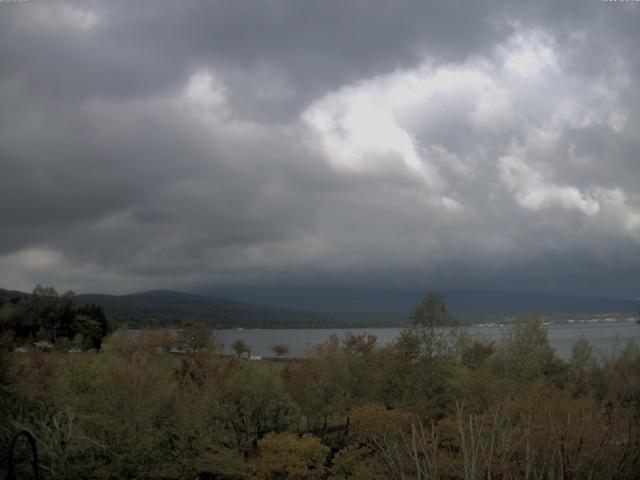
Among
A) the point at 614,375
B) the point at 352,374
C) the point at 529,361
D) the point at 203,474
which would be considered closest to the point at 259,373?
the point at 203,474

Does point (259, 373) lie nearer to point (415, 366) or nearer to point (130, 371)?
point (130, 371)

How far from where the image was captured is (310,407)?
52.4m

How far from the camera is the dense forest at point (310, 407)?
31.7m

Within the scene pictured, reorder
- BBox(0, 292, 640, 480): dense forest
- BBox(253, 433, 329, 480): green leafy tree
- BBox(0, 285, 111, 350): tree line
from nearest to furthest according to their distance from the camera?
1. BBox(0, 292, 640, 480): dense forest
2. BBox(253, 433, 329, 480): green leafy tree
3. BBox(0, 285, 111, 350): tree line

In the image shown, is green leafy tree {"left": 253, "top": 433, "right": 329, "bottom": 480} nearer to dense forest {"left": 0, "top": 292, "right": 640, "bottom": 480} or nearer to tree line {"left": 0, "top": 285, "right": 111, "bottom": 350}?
dense forest {"left": 0, "top": 292, "right": 640, "bottom": 480}

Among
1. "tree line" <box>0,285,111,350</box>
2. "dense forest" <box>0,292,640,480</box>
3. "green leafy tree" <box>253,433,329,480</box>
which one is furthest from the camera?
"tree line" <box>0,285,111,350</box>

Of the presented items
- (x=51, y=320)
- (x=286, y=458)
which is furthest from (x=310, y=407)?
(x=51, y=320)

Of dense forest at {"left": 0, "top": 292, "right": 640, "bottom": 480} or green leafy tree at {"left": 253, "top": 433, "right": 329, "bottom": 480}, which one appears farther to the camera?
green leafy tree at {"left": 253, "top": 433, "right": 329, "bottom": 480}

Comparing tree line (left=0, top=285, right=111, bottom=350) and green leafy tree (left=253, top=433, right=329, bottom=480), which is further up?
tree line (left=0, top=285, right=111, bottom=350)

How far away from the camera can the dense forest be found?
31.7 m

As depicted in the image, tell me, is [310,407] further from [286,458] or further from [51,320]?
[51,320]

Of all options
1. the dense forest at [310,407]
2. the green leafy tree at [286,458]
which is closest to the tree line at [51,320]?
the dense forest at [310,407]

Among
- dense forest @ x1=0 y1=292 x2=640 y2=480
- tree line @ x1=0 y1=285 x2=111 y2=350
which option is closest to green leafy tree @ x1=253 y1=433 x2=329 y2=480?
dense forest @ x1=0 y1=292 x2=640 y2=480

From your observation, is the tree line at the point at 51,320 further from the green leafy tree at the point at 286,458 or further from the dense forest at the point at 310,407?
the green leafy tree at the point at 286,458
